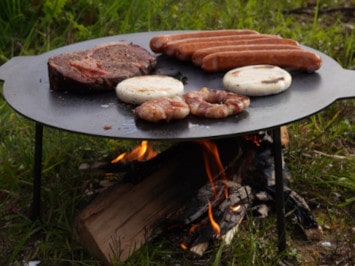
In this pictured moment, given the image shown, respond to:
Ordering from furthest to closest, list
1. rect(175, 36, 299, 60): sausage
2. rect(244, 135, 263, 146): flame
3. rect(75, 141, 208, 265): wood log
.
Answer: rect(244, 135, 263, 146): flame → rect(175, 36, 299, 60): sausage → rect(75, 141, 208, 265): wood log

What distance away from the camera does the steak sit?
3350 millimetres

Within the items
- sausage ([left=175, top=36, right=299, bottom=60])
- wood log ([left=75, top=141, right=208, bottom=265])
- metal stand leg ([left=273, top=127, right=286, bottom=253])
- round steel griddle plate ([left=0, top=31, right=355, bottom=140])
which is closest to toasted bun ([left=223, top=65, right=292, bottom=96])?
round steel griddle plate ([left=0, top=31, right=355, bottom=140])

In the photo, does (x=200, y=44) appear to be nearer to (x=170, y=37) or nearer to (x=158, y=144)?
(x=170, y=37)

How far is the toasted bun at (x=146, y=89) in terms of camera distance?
3186mm

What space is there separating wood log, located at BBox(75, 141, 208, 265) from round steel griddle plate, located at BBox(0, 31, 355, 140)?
23.5 inches

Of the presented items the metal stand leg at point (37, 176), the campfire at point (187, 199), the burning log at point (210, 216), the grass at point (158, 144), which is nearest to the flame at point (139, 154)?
the campfire at point (187, 199)

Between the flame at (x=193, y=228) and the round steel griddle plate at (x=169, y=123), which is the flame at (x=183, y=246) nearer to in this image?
the flame at (x=193, y=228)

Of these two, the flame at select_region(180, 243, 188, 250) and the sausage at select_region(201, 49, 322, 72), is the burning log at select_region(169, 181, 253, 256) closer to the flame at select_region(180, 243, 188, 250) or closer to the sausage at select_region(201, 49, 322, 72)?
the flame at select_region(180, 243, 188, 250)

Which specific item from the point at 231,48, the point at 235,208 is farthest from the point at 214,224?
the point at 231,48

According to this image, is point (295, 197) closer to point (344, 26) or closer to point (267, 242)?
point (267, 242)

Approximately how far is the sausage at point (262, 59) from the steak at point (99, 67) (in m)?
0.36

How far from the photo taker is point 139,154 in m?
4.29

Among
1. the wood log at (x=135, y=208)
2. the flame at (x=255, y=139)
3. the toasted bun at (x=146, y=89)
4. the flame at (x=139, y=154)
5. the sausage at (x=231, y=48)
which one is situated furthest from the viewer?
the flame at (x=139, y=154)

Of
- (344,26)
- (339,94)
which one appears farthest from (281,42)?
(344,26)
